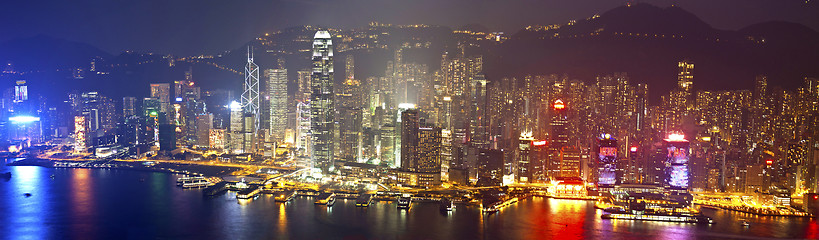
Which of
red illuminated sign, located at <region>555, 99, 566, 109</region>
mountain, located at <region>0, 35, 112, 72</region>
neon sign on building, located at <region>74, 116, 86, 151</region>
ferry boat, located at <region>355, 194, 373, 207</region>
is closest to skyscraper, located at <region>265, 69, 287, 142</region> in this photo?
mountain, located at <region>0, 35, 112, 72</region>

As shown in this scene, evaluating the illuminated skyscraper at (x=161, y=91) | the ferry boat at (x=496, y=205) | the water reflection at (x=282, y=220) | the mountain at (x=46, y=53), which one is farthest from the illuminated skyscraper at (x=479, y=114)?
the mountain at (x=46, y=53)

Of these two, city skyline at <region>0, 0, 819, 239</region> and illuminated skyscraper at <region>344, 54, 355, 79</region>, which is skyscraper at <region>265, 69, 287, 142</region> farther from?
illuminated skyscraper at <region>344, 54, 355, 79</region>

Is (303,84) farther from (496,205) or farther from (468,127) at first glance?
(496,205)

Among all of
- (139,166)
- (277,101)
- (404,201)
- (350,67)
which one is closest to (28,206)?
(139,166)

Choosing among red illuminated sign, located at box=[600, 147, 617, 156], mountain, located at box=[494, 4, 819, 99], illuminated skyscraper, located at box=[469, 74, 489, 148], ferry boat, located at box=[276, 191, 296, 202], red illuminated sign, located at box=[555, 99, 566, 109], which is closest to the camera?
ferry boat, located at box=[276, 191, 296, 202]

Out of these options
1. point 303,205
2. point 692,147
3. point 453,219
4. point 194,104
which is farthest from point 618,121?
point 194,104

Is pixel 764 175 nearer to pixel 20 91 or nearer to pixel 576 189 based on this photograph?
pixel 576 189

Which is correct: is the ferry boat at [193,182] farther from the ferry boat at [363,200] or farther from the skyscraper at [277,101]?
the skyscraper at [277,101]
